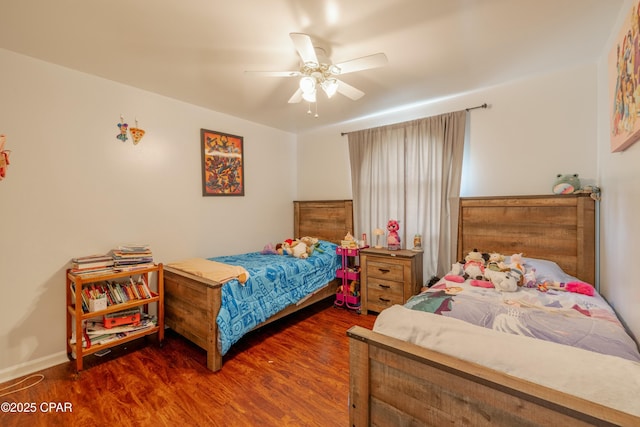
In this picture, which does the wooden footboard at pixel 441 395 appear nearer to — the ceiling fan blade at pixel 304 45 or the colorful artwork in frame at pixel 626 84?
the colorful artwork in frame at pixel 626 84

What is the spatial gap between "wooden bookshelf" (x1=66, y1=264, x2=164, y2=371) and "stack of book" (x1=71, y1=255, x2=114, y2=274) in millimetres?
47

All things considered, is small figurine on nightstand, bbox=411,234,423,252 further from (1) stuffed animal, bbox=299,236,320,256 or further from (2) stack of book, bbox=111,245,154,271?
(2) stack of book, bbox=111,245,154,271

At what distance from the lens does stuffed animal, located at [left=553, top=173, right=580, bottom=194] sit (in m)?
2.35

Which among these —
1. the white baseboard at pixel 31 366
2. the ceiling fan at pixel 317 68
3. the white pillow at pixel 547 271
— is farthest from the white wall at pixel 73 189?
the white pillow at pixel 547 271

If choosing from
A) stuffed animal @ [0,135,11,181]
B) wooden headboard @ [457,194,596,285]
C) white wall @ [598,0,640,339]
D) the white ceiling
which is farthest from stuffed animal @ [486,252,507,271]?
stuffed animal @ [0,135,11,181]

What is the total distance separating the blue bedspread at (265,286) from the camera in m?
2.23

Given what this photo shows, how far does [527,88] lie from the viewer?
2611 millimetres

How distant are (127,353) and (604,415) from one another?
3.04 meters

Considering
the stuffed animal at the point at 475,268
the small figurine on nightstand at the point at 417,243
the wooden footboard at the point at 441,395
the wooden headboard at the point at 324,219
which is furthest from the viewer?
the wooden headboard at the point at 324,219

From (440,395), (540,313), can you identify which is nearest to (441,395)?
(440,395)

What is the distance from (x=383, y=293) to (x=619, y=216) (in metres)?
2.01

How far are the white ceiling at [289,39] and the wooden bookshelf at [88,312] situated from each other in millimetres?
1720

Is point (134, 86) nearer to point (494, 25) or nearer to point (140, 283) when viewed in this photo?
point (140, 283)

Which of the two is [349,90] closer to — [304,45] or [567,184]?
[304,45]
